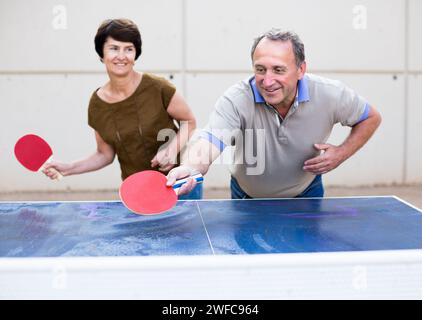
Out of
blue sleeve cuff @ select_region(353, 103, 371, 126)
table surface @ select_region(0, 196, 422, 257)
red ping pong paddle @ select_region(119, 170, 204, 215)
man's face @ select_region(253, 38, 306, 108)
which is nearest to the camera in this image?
table surface @ select_region(0, 196, 422, 257)

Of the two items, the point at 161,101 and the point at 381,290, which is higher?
the point at 161,101

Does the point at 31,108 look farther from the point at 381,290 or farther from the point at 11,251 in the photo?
the point at 381,290

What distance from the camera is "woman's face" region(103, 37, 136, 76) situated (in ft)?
8.74

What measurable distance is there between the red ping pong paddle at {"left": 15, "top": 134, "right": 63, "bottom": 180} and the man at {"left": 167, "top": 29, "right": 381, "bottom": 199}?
747mm

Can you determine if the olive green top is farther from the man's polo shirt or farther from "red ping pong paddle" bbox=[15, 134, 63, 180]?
the man's polo shirt

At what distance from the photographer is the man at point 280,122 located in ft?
7.63

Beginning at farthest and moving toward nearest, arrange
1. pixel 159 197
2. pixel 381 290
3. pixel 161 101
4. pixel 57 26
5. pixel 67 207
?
1. pixel 57 26
2. pixel 161 101
3. pixel 67 207
4. pixel 159 197
5. pixel 381 290

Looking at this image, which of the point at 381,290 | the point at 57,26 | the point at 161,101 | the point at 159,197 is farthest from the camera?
the point at 57,26

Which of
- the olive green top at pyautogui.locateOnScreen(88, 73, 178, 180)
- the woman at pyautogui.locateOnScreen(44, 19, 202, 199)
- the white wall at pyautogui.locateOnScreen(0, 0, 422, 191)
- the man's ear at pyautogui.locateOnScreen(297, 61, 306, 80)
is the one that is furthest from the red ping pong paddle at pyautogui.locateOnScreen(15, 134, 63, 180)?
the white wall at pyautogui.locateOnScreen(0, 0, 422, 191)

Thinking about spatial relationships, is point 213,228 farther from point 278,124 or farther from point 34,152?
point 34,152

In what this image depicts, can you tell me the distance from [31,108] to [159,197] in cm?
382

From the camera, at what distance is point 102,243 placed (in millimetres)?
1752

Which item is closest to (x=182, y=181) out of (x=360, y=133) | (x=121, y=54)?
(x=121, y=54)
